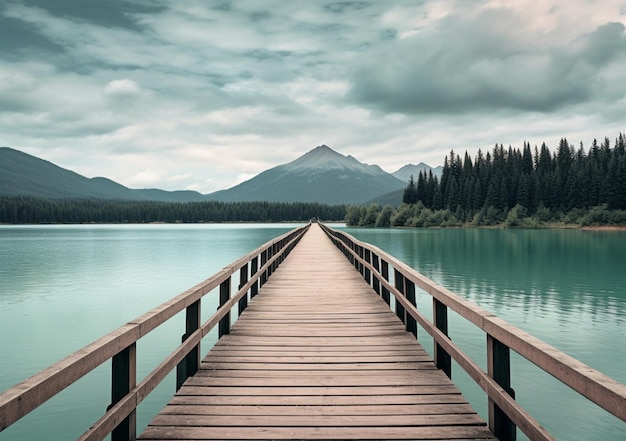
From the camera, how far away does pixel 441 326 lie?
202 inches

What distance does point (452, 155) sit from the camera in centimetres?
12338

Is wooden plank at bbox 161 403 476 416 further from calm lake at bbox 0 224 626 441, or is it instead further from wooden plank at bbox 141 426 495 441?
calm lake at bbox 0 224 626 441

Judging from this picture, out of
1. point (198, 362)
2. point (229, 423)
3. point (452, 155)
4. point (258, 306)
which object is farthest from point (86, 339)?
point (452, 155)

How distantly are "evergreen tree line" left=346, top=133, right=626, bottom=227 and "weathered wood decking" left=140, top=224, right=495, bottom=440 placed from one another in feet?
315

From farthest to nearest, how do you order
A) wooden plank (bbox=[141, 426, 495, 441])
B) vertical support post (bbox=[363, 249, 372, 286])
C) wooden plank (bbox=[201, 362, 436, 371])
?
vertical support post (bbox=[363, 249, 372, 286]) → wooden plank (bbox=[201, 362, 436, 371]) → wooden plank (bbox=[141, 426, 495, 441])

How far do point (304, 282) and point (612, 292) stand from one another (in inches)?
758

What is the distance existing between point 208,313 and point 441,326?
16148 mm

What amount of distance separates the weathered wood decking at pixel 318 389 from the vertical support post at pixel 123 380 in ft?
1.65

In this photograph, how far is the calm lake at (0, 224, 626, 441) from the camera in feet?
29.8

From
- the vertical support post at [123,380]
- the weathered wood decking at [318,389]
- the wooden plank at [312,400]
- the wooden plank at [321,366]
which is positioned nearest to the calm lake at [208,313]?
the weathered wood decking at [318,389]

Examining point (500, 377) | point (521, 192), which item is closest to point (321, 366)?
point (500, 377)

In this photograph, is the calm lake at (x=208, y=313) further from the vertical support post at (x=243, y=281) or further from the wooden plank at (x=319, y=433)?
the wooden plank at (x=319, y=433)

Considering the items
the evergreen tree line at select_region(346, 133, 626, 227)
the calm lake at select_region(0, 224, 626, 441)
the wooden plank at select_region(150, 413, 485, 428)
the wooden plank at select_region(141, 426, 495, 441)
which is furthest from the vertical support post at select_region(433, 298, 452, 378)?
the evergreen tree line at select_region(346, 133, 626, 227)

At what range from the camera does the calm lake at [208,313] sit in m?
9.09
